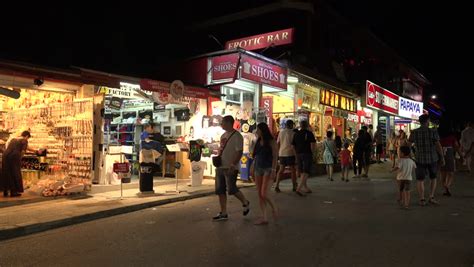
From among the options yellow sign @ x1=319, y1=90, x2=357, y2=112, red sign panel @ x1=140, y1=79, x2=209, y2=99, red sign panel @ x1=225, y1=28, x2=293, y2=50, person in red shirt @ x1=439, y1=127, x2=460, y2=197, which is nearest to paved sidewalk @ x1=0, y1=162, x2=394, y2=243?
red sign panel @ x1=140, y1=79, x2=209, y2=99

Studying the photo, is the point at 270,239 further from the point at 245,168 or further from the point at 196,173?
the point at 245,168

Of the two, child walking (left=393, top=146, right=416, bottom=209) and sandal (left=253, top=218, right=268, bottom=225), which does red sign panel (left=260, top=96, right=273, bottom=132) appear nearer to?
child walking (left=393, top=146, right=416, bottom=209)

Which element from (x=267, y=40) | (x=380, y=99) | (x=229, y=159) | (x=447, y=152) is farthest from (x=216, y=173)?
(x=380, y=99)

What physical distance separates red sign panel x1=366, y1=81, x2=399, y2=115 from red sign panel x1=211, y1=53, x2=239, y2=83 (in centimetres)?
1107

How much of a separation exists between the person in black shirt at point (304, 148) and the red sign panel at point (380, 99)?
12539 mm

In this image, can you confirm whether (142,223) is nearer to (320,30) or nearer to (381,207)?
(381,207)

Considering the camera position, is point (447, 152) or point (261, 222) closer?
point (261, 222)

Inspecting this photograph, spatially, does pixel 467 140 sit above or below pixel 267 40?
below

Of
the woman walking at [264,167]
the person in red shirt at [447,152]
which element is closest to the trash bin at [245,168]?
the person in red shirt at [447,152]

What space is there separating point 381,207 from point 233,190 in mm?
3566

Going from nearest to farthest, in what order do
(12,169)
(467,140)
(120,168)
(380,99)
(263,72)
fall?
(12,169), (120,168), (467,140), (263,72), (380,99)

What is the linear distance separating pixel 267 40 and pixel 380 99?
9582mm

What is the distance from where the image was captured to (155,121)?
15727 millimetres

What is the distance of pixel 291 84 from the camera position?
19.0 m
